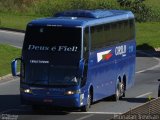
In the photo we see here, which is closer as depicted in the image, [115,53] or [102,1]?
[115,53]

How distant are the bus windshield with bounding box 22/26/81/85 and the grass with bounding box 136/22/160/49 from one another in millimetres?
32298

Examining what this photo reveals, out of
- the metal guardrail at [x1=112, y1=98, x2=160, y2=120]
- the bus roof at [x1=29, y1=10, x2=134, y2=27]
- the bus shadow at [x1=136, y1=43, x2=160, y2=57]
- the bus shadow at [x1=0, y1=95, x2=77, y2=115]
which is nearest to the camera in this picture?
the metal guardrail at [x1=112, y1=98, x2=160, y2=120]

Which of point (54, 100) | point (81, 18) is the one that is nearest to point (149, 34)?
point (81, 18)

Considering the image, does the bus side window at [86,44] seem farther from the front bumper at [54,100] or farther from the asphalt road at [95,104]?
the asphalt road at [95,104]

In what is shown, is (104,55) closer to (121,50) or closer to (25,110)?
(121,50)

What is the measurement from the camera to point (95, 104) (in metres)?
28.5

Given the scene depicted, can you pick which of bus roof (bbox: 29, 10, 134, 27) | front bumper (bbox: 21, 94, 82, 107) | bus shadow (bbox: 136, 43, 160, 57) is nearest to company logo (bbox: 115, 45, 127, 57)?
bus roof (bbox: 29, 10, 134, 27)

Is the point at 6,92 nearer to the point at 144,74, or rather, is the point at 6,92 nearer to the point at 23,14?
the point at 144,74

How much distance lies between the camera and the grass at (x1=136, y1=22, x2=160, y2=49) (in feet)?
192

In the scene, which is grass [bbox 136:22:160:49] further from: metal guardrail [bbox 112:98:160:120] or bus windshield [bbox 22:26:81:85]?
metal guardrail [bbox 112:98:160:120]

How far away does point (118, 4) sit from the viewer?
78.2 metres

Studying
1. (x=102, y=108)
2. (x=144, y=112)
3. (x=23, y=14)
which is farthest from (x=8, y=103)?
(x=23, y=14)

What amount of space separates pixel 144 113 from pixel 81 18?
10.5 meters

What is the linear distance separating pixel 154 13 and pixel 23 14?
1320cm
